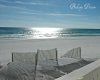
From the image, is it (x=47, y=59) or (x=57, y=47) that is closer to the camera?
(x=47, y=59)

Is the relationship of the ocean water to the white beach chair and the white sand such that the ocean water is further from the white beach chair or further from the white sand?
the white beach chair

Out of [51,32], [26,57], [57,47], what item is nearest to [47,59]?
[26,57]

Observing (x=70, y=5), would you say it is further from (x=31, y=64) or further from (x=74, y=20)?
(x=31, y=64)

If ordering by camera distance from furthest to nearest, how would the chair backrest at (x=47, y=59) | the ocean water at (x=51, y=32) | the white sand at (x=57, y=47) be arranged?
the ocean water at (x=51, y=32) → the white sand at (x=57, y=47) → the chair backrest at (x=47, y=59)

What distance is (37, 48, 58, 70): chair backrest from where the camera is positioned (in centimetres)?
185

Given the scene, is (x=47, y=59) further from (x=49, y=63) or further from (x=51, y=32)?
(x=51, y=32)

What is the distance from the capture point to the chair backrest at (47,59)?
6.08ft

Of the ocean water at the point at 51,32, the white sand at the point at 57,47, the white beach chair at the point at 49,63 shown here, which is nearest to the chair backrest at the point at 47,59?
the white beach chair at the point at 49,63

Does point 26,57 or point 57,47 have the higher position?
point 26,57

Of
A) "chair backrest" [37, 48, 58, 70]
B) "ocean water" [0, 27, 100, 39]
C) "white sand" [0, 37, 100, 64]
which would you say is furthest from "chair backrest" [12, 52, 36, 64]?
"ocean water" [0, 27, 100, 39]

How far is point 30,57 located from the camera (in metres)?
1.86

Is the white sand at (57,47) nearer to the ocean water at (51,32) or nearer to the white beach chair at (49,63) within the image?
the ocean water at (51,32)

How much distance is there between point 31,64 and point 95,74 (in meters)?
0.79

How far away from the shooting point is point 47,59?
2.01 meters
